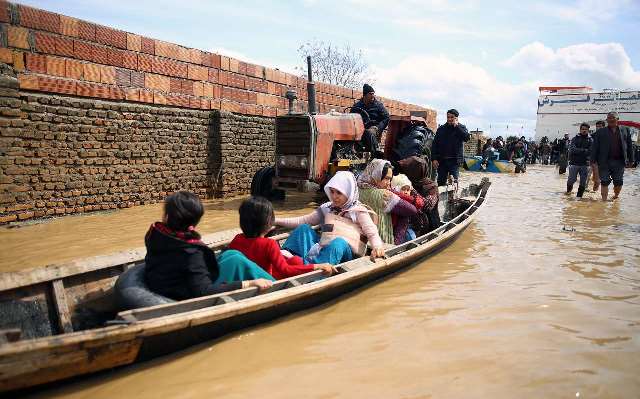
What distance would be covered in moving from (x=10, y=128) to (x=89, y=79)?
4.92 feet

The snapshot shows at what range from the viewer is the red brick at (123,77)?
7.82 m

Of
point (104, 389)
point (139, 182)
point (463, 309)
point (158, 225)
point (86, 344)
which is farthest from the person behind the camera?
point (139, 182)

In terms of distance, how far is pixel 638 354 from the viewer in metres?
2.96

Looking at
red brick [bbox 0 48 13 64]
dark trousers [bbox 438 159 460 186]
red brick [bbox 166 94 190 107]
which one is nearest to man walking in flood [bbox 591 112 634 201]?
dark trousers [bbox 438 159 460 186]

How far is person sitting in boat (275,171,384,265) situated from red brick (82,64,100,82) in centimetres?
495

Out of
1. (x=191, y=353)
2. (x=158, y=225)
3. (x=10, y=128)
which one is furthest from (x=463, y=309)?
(x=10, y=128)

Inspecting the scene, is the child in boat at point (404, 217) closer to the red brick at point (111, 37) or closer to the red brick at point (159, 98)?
the red brick at point (159, 98)

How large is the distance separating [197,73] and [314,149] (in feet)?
9.56

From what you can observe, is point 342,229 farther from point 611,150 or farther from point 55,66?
point 611,150

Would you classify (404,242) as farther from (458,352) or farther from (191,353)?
(191,353)

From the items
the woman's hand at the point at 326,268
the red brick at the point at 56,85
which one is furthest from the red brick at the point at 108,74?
the woman's hand at the point at 326,268

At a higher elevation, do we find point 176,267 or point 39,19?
point 39,19

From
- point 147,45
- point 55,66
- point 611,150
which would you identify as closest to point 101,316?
point 55,66

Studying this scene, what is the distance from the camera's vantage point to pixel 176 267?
2936mm
